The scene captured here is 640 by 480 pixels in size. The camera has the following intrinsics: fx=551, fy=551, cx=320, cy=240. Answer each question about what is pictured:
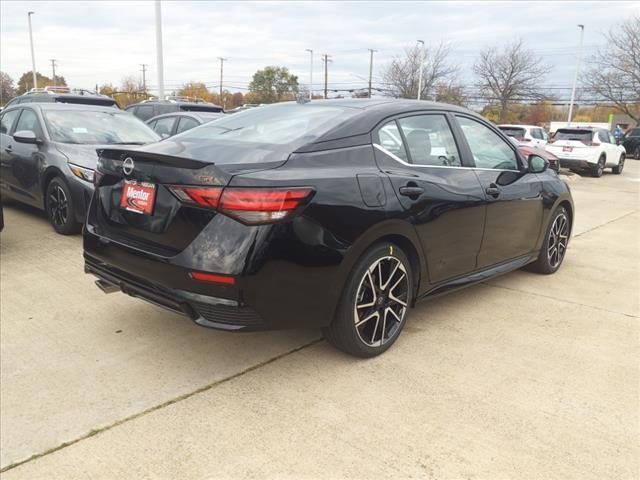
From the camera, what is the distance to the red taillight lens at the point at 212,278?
272 cm

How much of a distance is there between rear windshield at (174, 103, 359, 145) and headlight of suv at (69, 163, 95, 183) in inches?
97.4

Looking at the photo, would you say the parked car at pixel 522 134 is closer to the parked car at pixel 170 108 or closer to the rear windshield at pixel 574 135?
the rear windshield at pixel 574 135

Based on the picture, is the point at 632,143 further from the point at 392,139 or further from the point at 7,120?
the point at 392,139

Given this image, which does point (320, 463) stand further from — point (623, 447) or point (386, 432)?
point (623, 447)

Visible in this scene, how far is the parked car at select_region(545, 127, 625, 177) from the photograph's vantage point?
59.5ft

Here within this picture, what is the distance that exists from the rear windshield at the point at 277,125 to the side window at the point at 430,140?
16.8 inches

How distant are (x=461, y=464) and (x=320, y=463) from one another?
622 mm

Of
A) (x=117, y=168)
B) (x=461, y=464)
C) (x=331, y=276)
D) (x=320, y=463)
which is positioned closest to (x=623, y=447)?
(x=461, y=464)

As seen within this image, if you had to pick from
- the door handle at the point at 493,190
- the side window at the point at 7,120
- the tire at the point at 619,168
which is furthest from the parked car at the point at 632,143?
the side window at the point at 7,120

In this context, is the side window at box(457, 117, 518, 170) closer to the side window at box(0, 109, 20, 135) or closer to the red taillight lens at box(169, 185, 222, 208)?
the red taillight lens at box(169, 185, 222, 208)

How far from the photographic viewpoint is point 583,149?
1814cm

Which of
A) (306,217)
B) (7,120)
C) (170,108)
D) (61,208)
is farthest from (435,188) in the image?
(170,108)

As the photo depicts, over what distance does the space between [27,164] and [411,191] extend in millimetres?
5251

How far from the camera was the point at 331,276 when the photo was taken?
117 inches
